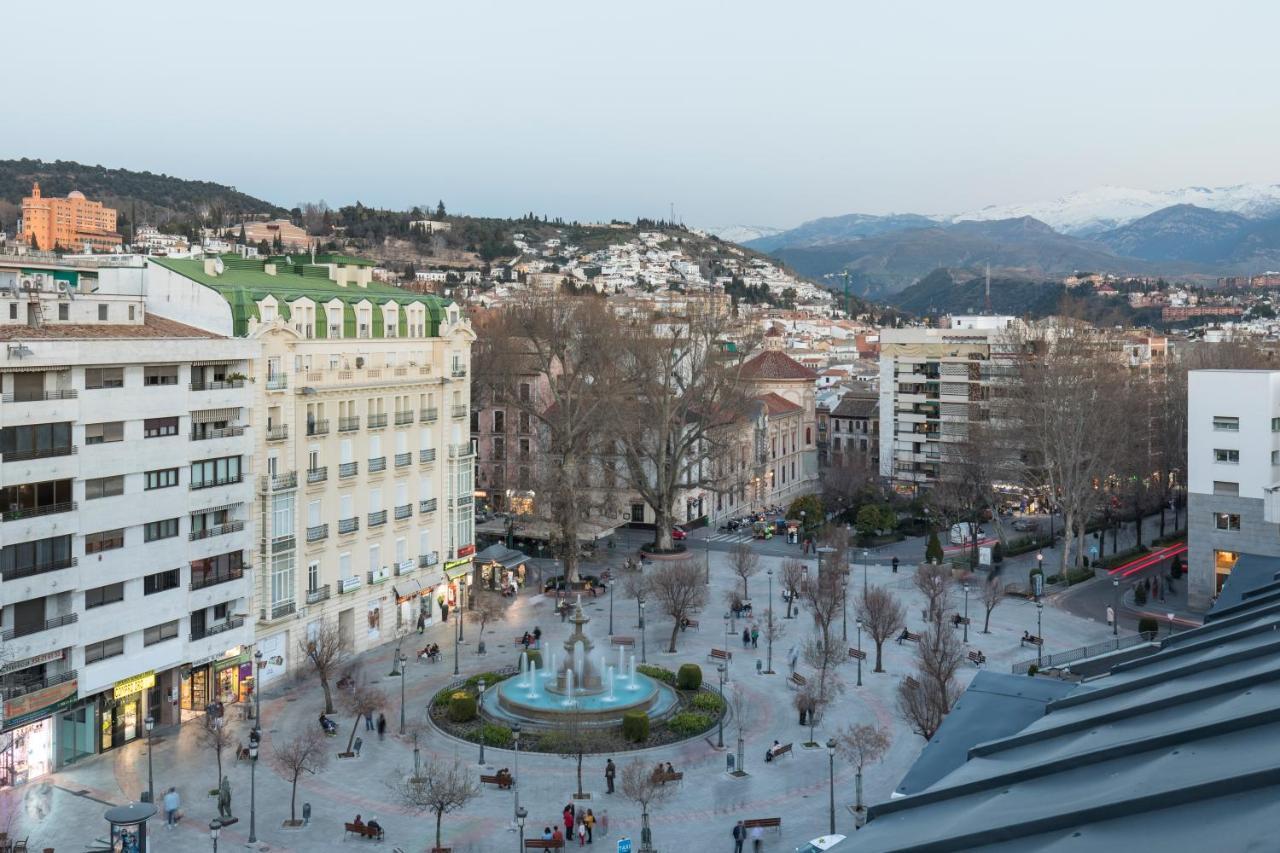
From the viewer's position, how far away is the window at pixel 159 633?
34500 millimetres

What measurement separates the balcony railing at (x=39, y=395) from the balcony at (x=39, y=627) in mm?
6004

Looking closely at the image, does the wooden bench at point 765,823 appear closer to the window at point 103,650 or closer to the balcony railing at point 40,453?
the window at point 103,650

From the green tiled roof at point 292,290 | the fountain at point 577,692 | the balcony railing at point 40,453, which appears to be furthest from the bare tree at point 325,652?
the green tiled roof at point 292,290

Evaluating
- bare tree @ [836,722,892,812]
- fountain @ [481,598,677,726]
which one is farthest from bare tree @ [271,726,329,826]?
bare tree @ [836,722,892,812]

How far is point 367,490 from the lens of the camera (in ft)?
146

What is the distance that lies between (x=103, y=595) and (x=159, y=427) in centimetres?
528

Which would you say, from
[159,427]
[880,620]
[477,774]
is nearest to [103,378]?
[159,427]

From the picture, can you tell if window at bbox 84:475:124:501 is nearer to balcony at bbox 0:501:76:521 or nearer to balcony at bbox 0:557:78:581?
balcony at bbox 0:501:76:521

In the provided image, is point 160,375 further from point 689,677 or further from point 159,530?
point 689,677

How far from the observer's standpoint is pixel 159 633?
115 feet

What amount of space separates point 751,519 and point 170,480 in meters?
44.7

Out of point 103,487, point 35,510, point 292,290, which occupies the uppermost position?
point 292,290

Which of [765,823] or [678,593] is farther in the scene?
[678,593]

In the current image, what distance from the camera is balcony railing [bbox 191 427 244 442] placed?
36625 millimetres
